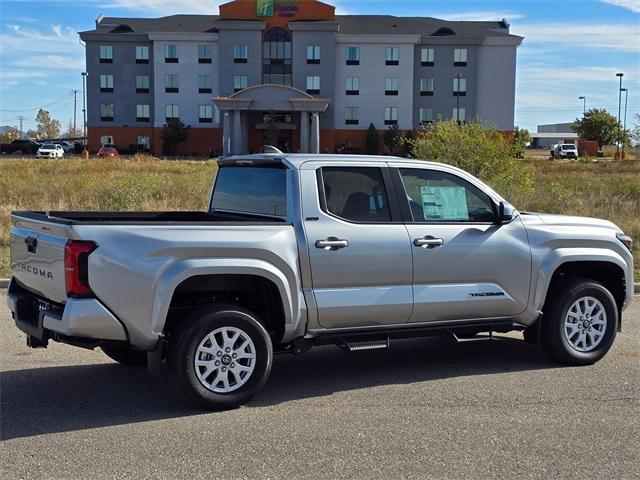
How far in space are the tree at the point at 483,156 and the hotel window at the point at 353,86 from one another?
200 feet

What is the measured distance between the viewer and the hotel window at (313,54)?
78.8 meters

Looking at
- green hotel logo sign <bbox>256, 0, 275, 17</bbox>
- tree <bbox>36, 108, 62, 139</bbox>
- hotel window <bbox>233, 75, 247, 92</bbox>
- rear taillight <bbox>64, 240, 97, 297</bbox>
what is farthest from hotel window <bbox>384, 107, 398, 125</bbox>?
tree <bbox>36, 108, 62, 139</bbox>

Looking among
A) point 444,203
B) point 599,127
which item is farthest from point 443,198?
point 599,127

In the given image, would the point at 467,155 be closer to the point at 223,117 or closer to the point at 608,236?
the point at 608,236

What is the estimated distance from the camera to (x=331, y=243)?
19.5 feet

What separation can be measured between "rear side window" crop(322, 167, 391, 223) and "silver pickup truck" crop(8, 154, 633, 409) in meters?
0.01

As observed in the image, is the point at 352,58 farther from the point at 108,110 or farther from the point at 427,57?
the point at 108,110

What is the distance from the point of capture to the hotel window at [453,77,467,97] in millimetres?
82250

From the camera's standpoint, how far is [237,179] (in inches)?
272

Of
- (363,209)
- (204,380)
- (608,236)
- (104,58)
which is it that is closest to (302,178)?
(363,209)

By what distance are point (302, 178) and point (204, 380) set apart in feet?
5.81

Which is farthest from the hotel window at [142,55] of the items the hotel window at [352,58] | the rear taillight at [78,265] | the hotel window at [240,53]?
the rear taillight at [78,265]

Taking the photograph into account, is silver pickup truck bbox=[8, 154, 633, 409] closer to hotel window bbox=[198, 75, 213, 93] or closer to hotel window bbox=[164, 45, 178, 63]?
hotel window bbox=[198, 75, 213, 93]

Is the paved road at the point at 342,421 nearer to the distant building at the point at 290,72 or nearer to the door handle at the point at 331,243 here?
the door handle at the point at 331,243
